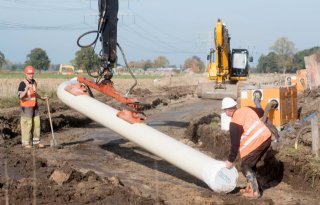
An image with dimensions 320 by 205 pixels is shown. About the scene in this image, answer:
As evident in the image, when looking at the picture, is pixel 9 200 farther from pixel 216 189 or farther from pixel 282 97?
pixel 282 97

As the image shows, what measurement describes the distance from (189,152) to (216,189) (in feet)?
2.55

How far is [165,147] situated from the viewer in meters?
8.30

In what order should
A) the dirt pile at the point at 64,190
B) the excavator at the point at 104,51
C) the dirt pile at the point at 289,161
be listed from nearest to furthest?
the dirt pile at the point at 64,190
the dirt pile at the point at 289,161
the excavator at the point at 104,51

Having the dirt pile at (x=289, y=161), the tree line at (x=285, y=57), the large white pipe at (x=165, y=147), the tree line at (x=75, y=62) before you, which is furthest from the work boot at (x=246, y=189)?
the tree line at (x=285, y=57)

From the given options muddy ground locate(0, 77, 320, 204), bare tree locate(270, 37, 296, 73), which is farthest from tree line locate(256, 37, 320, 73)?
muddy ground locate(0, 77, 320, 204)

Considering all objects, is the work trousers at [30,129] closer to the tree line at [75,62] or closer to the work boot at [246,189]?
the work boot at [246,189]

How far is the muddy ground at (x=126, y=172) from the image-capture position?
7.27m

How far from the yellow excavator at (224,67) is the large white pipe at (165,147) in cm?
1268

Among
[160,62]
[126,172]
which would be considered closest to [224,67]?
[126,172]

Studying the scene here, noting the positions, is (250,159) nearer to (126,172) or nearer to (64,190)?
(64,190)

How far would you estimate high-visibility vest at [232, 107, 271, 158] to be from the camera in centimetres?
776

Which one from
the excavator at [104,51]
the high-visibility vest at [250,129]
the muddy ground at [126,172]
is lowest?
the muddy ground at [126,172]

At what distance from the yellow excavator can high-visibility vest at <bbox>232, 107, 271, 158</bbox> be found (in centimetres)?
1438

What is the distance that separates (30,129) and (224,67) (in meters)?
13.8
